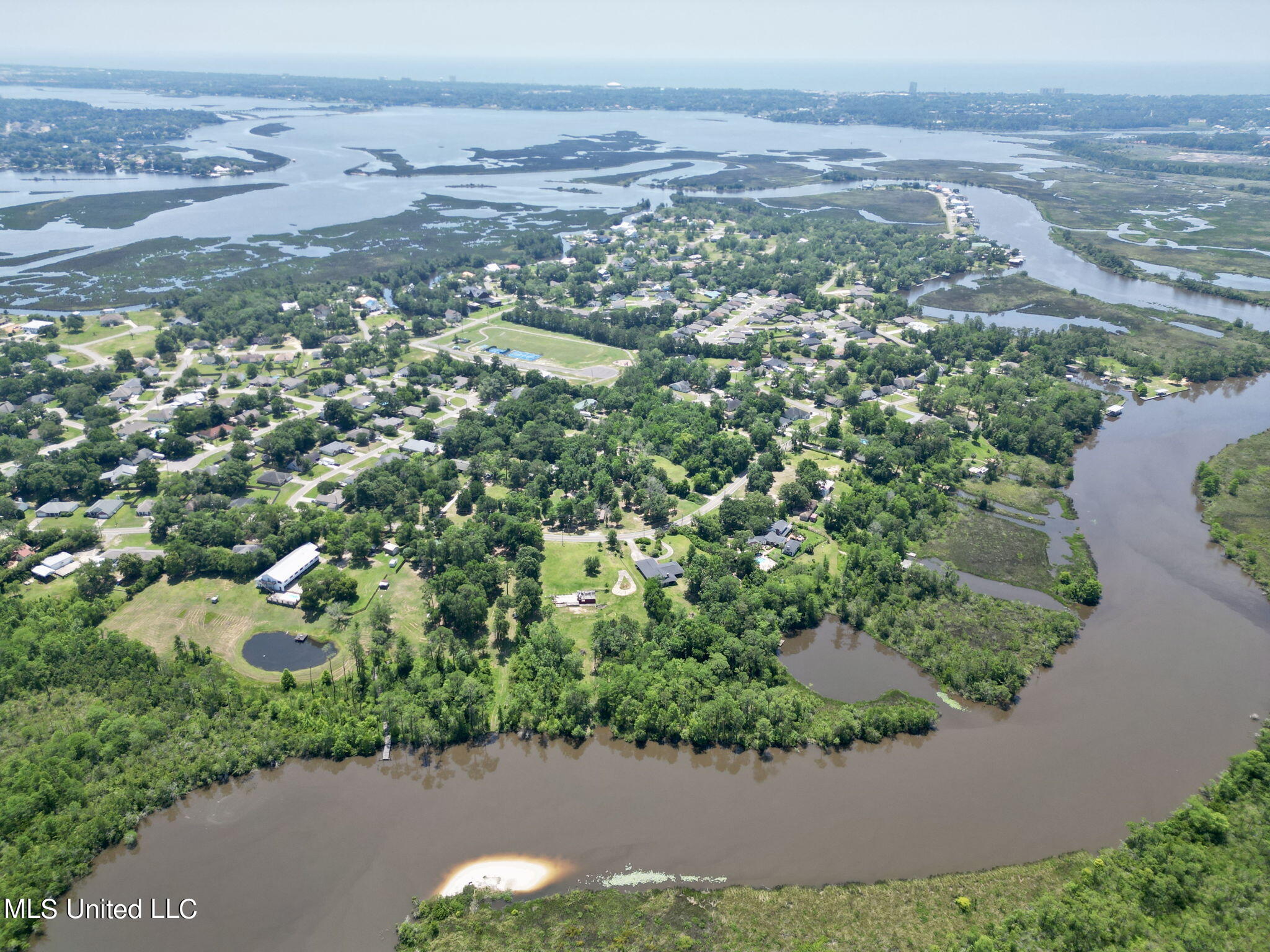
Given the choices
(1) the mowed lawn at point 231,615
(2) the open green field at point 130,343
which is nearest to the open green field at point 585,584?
(1) the mowed lawn at point 231,615

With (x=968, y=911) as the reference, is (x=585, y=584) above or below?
above

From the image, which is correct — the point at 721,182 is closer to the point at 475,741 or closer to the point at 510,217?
the point at 510,217

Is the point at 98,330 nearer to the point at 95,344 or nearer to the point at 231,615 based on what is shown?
the point at 95,344

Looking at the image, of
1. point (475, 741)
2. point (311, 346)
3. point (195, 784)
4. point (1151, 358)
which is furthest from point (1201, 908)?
point (311, 346)

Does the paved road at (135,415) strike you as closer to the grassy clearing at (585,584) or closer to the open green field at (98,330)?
the open green field at (98,330)

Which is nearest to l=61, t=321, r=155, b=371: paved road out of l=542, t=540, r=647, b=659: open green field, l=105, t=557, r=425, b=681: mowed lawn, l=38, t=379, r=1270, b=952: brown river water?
l=105, t=557, r=425, b=681: mowed lawn

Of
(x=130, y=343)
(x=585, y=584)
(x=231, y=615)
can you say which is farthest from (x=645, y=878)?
(x=130, y=343)
